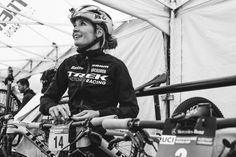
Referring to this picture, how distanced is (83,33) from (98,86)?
354 mm

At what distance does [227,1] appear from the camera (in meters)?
4.16

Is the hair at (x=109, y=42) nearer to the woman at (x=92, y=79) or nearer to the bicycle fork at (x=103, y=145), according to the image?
the woman at (x=92, y=79)

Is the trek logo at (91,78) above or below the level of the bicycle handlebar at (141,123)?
above

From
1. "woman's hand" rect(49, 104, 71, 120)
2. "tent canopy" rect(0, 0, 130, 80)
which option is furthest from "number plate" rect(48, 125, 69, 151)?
"tent canopy" rect(0, 0, 130, 80)

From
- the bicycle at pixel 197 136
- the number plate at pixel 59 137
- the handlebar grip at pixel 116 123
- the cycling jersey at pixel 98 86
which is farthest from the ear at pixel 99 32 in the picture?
the bicycle at pixel 197 136

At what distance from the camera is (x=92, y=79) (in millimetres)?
2092

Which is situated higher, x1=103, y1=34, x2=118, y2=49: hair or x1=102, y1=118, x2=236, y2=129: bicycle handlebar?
x1=103, y1=34, x2=118, y2=49: hair

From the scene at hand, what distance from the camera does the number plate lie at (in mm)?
1792

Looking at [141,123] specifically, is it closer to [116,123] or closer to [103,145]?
[116,123]

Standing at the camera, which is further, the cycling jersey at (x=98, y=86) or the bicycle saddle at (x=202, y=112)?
the cycling jersey at (x=98, y=86)

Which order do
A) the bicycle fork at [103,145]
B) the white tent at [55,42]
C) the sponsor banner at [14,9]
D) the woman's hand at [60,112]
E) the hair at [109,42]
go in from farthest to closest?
the sponsor banner at [14,9], the white tent at [55,42], the hair at [109,42], the woman's hand at [60,112], the bicycle fork at [103,145]

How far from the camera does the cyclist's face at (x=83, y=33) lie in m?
2.23

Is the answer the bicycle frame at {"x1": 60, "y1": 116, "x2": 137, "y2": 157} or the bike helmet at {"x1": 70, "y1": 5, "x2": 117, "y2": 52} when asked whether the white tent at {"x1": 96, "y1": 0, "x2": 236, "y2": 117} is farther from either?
the bicycle frame at {"x1": 60, "y1": 116, "x2": 137, "y2": 157}

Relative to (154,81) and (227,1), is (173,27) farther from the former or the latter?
(154,81)
